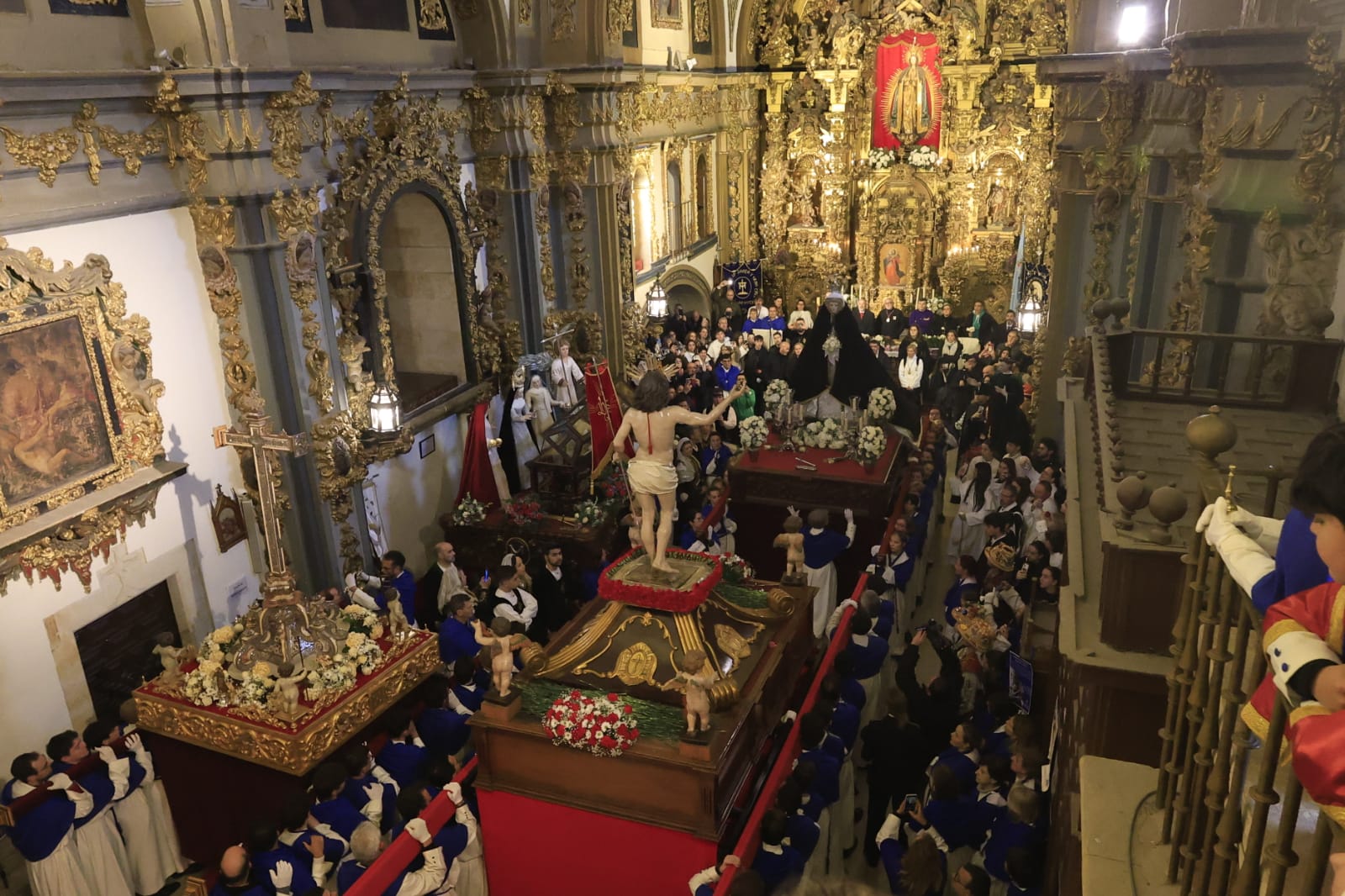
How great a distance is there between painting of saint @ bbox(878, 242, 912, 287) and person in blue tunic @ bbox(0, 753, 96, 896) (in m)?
20.9

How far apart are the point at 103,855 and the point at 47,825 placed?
61 centimetres

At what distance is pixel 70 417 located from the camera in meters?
7.80

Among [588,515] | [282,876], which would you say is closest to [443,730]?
[282,876]

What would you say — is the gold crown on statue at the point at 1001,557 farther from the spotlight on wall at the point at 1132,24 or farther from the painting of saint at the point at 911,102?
the painting of saint at the point at 911,102

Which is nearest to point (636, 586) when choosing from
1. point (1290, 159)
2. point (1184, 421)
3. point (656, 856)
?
point (656, 856)

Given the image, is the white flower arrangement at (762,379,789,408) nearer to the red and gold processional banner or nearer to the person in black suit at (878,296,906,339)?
the person in black suit at (878,296,906,339)

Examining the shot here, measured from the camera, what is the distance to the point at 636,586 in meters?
8.28

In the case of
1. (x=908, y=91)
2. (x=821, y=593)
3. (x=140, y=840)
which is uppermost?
(x=908, y=91)

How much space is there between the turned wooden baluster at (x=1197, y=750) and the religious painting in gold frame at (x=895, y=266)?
70.6 ft

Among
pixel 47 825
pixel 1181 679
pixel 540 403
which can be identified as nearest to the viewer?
pixel 1181 679

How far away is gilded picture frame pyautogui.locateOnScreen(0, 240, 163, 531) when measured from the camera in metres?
7.30

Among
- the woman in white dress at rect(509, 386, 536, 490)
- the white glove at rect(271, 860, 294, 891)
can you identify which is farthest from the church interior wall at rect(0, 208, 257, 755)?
the woman in white dress at rect(509, 386, 536, 490)

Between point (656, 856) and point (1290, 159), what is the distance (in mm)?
6596

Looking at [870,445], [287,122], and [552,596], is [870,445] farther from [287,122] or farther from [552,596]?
[287,122]
